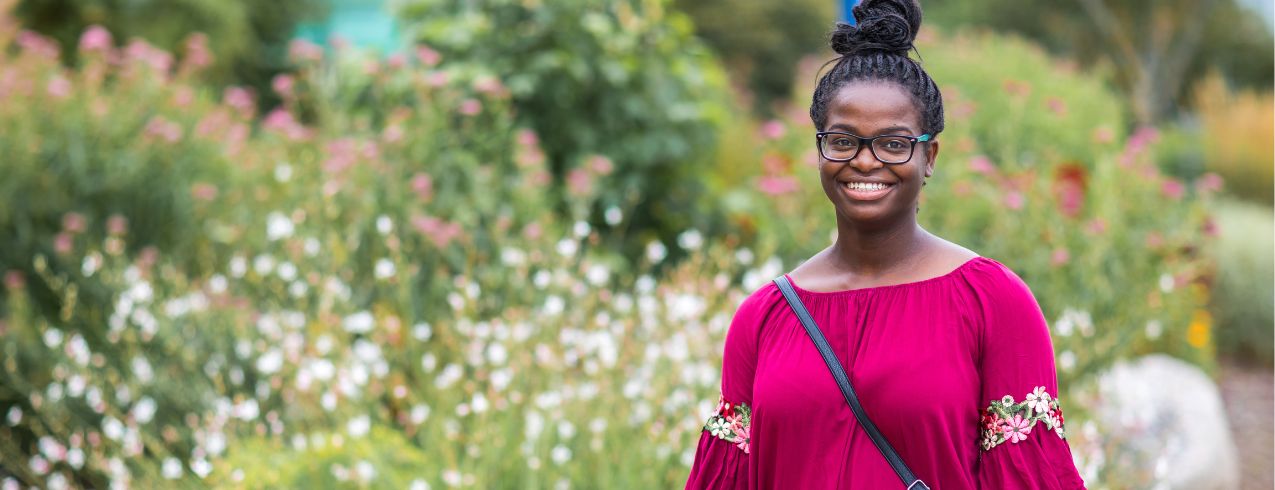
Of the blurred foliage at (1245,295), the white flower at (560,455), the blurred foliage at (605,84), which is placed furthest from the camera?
the blurred foliage at (1245,295)

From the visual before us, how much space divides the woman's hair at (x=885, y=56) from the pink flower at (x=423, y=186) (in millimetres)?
3155

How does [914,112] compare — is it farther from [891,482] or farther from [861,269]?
[891,482]

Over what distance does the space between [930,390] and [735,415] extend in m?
0.37

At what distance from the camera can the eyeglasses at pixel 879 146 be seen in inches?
64.5

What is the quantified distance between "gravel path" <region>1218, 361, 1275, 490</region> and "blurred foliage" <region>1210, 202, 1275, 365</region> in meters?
0.16

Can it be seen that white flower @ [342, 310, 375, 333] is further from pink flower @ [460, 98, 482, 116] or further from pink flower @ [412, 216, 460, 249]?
pink flower @ [460, 98, 482, 116]

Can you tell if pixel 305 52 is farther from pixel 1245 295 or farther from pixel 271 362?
pixel 1245 295

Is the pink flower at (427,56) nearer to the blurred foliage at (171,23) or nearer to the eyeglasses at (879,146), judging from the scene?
the eyeglasses at (879,146)

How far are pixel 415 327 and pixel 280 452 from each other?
35.5 inches

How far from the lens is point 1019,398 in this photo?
1598mm

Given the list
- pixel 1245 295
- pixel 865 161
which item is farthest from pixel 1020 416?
pixel 1245 295

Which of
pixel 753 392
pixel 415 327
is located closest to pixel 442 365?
pixel 415 327

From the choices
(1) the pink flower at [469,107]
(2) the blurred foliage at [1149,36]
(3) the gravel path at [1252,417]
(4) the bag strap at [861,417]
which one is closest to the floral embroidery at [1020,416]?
(4) the bag strap at [861,417]

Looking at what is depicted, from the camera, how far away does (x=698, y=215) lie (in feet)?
20.2
